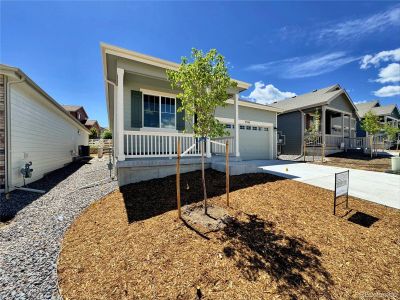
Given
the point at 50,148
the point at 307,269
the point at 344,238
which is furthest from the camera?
the point at 50,148

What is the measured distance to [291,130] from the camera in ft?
57.6

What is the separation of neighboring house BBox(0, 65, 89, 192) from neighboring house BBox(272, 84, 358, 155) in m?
17.7

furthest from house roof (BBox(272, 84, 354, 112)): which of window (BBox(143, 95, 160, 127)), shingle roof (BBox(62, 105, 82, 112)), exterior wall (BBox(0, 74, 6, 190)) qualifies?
shingle roof (BBox(62, 105, 82, 112))

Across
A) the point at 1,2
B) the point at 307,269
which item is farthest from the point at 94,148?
the point at 307,269

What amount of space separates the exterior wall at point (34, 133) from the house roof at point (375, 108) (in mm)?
Result: 32738

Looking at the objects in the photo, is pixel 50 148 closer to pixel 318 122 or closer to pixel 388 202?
pixel 388 202

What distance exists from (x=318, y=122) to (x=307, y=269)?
17.1 metres

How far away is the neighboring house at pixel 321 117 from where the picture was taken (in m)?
16.2

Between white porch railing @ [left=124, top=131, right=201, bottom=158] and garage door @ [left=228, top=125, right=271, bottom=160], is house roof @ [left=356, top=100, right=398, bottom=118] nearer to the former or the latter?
garage door @ [left=228, top=125, right=271, bottom=160]

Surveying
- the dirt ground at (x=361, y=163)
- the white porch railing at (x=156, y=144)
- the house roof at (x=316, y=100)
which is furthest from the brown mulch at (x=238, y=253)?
the house roof at (x=316, y=100)

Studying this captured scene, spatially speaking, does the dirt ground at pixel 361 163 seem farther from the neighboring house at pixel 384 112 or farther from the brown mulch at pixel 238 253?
the neighboring house at pixel 384 112

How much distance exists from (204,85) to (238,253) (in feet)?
11.1

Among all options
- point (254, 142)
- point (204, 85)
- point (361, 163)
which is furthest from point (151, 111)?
point (361, 163)

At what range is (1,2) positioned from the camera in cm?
689
